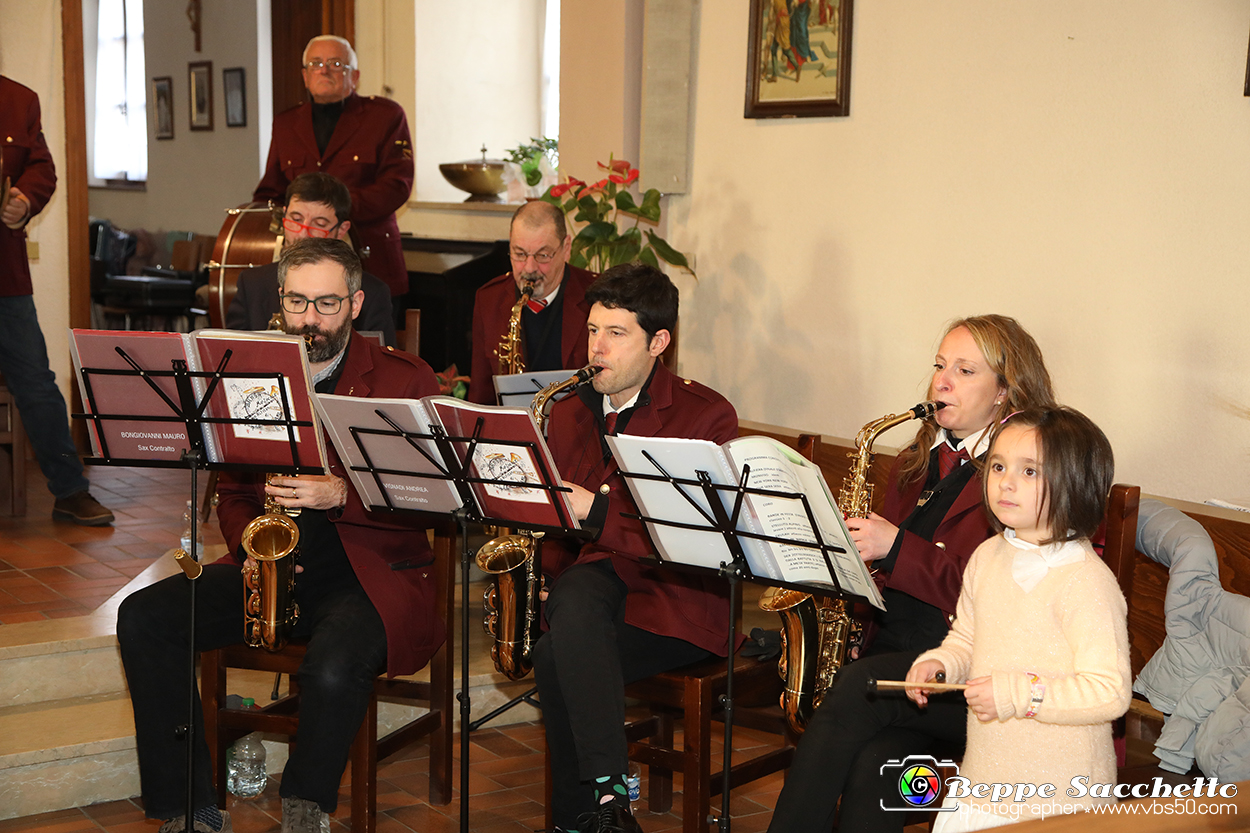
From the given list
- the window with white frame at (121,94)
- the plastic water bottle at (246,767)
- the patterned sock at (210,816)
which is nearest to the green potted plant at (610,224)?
the plastic water bottle at (246,767)

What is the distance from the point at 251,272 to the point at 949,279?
7.53 ft

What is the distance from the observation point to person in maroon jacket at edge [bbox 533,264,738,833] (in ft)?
8.32

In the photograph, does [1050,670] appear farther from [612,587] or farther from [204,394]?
[204,394]

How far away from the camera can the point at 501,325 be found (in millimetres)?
4137

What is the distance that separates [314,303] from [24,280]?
245 cm

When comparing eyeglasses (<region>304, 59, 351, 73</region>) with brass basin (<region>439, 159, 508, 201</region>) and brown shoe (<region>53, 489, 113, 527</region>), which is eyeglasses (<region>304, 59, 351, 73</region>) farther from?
brown shoe (<region>53, 489, 113, 527</region>)

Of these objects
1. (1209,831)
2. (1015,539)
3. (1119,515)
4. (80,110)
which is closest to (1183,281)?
(1119,515)

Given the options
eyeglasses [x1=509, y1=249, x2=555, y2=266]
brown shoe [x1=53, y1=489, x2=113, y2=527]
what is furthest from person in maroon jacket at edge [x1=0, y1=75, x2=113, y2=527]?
eyeglasses [x1=509, y1=249, x2=555, y2=266]

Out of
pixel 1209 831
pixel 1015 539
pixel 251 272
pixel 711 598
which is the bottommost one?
pixel 711 598

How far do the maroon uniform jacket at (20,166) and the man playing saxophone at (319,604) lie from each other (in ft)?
7.36

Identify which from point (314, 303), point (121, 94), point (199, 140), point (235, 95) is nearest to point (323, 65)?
point (314, 303)

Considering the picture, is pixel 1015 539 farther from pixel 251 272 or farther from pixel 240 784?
pixel 251 272

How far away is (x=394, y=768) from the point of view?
3420 mm

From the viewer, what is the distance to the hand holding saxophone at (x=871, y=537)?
92.6 inches
